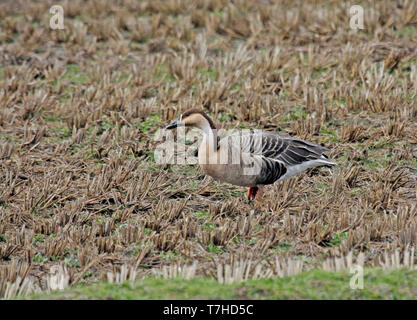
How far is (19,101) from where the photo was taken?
11773 millimetres

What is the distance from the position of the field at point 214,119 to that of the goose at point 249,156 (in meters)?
0.33

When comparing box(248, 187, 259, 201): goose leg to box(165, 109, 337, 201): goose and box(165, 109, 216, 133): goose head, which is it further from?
box(165, 109, 216, 133): goose head

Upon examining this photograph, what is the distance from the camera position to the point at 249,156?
805 centimetres

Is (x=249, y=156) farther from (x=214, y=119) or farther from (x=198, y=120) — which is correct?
(x=214, y=119)

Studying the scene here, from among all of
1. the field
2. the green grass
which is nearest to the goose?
the field

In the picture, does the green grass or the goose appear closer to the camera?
the green grass

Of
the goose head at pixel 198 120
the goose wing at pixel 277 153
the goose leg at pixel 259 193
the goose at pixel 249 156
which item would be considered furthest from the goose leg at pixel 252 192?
the goose head at pixel 198 120

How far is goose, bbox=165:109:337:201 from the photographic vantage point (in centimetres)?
798

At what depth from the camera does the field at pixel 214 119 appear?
731 centimetres

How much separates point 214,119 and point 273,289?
4937 millimetres

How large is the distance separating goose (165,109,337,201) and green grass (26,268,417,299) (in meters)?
1.89
